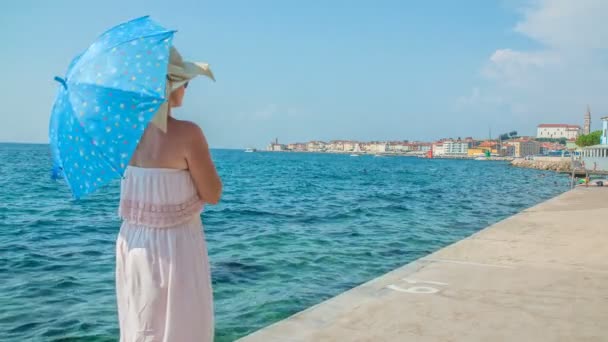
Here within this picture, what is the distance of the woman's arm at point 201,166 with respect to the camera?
238cm

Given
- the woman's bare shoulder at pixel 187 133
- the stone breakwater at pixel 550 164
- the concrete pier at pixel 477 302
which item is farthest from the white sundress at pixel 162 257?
the stone breakwater at pixel 550 164

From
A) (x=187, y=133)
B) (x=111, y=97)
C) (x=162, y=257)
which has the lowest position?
(x=162, y=257)

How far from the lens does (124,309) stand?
2.61m

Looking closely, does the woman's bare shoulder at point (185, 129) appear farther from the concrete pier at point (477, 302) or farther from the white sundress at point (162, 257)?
the concrete pier at point (477, 302)

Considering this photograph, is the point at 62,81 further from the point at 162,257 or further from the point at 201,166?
the point at 162,257

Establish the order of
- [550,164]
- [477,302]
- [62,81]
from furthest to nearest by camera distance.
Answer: [550,164]
[477,302]
[62,81]

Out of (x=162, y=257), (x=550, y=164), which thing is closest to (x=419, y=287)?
(x=162, y=257)

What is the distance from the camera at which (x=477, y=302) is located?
17.6ft

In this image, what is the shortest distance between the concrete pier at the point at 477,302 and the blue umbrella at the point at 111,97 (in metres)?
2.28

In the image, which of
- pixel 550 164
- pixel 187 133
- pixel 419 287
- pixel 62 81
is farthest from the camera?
pixel 550 164

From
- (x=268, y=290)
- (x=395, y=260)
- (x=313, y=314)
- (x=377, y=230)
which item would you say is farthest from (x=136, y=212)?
(x=377, y=230)

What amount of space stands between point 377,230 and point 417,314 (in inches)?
418

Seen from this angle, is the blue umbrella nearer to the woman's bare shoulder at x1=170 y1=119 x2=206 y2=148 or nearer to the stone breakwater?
the woman's bare shoulder at x1=170 y1=119 x2=206 y2=148

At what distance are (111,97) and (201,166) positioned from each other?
49 centimetres
